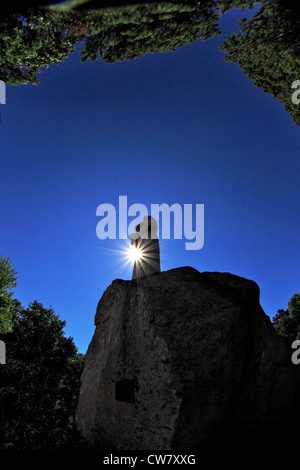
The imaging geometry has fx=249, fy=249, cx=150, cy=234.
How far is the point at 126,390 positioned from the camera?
6250 mm

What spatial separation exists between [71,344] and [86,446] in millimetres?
19987

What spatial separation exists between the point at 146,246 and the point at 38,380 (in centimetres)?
1898

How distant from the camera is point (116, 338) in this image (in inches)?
291

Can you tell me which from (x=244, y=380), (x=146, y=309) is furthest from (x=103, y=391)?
(x=244, y=380)

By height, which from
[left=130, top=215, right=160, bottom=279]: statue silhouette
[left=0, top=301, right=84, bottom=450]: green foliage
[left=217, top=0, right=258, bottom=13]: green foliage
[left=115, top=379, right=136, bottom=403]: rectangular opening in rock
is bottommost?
[left=0, top=301, right=84, bottom=450]: green foliage

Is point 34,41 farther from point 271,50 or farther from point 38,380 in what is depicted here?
point 38,380

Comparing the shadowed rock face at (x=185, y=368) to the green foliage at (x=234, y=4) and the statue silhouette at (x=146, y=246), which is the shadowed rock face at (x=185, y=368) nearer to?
the statue silhouette at (x=146, y=246)

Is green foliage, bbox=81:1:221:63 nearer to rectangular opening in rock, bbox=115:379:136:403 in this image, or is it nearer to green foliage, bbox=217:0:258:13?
green foliage, bbox=217:0:258:13

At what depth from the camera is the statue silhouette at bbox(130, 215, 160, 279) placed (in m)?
8.74

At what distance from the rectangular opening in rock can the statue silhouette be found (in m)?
3.15
